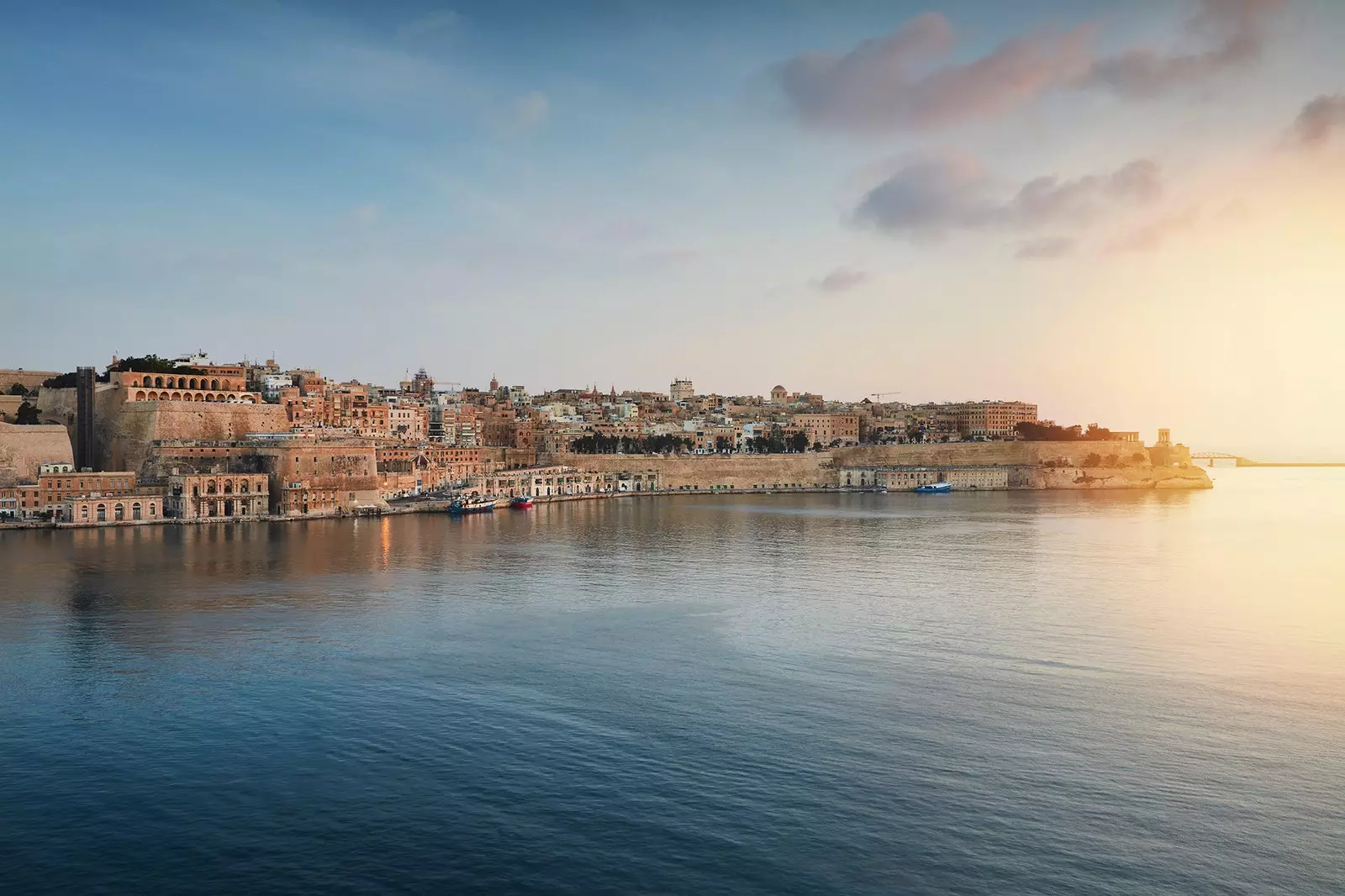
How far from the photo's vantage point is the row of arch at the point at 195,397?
3525cm

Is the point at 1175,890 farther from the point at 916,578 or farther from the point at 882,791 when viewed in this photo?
the point at 916,578

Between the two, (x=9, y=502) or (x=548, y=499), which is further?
(x=548, y=499)

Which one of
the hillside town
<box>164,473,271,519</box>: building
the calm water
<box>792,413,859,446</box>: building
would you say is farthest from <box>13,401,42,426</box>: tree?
<box>792,413,859,446</box>: building

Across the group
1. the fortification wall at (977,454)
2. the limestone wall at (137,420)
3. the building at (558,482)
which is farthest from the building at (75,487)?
the fortification wall at (977,454)

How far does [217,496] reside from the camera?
30.7 m

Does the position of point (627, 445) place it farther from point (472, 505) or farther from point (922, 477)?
point (472, 505)

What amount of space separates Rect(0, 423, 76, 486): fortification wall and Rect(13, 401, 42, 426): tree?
2894 mm

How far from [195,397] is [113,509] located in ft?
31.5

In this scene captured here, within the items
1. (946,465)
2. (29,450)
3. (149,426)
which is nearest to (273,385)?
(149,426)

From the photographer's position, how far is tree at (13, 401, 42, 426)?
34.6 m

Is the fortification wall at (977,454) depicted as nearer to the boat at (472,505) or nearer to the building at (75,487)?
the boat at (472,505)

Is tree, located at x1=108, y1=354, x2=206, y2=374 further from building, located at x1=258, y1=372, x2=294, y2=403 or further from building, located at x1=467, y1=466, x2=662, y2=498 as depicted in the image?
building, located at x1=467, y1=466, x2=662, y2=498

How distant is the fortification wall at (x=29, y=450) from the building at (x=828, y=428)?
45.2 metres

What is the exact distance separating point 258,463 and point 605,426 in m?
29.8
